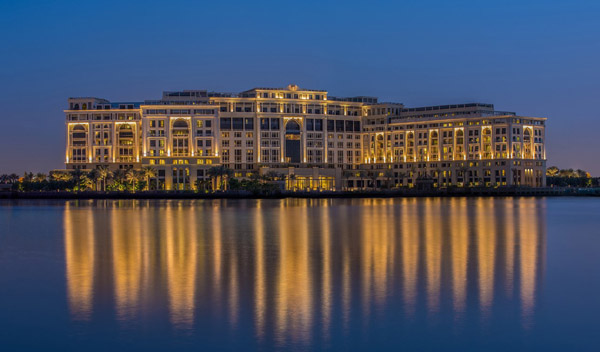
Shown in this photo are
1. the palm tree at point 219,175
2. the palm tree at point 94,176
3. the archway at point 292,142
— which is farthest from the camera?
the archway at point 292,142

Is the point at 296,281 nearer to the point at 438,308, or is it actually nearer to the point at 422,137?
the point at 438,308

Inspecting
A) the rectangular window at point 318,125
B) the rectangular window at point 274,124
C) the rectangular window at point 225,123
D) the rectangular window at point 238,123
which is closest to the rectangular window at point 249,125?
the rectangular window at point 238,123

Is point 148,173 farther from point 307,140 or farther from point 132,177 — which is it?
point 307,140

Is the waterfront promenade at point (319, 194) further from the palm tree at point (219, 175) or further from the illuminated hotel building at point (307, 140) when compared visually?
the illuminated hotel building at point (307, 140)

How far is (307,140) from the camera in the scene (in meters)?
177

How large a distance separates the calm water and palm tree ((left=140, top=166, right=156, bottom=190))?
353 feet

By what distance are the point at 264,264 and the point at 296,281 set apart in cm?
558

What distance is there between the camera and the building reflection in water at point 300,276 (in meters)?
21.1

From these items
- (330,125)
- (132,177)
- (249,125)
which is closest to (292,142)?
(330,125)

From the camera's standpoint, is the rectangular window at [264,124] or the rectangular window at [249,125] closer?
the rectangular window at [249,125]

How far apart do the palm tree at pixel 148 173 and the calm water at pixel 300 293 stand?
10766cm

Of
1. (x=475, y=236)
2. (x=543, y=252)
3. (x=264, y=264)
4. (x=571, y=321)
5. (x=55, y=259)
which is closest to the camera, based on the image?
(x=571, y=321)

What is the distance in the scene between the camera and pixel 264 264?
32.3 meters

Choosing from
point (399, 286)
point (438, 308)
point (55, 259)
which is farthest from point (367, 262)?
point (55, 259)
